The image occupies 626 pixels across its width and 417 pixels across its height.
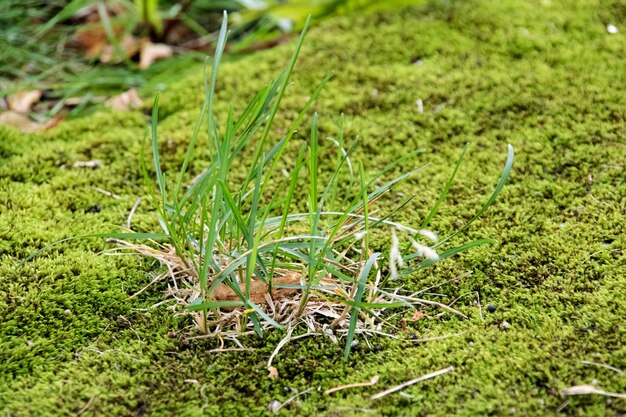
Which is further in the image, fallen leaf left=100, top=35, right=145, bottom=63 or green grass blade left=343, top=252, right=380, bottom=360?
fallen leaf left=100, top=35, right=145, bottom=63

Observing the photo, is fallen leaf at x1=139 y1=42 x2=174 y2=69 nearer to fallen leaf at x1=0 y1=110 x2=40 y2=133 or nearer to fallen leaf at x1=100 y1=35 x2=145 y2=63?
fallen leaf at x1=100 y1=35 x2=145 y2=63

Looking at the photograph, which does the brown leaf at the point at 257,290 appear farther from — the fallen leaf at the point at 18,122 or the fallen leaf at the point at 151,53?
the fallen leaf at the point at 151,53

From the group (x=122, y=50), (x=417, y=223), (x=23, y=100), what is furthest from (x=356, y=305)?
(x=122, y=50)

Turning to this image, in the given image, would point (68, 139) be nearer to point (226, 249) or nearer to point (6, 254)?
point (6, 254)

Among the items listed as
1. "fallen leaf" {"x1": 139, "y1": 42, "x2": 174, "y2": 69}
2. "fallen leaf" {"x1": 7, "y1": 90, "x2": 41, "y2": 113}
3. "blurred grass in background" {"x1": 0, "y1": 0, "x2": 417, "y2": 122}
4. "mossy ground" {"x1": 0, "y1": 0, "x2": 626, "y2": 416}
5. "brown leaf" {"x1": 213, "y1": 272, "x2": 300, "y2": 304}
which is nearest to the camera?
"mossy ground" {"x1": 0, "y1": 0, "x2": 626, "y2": 416}

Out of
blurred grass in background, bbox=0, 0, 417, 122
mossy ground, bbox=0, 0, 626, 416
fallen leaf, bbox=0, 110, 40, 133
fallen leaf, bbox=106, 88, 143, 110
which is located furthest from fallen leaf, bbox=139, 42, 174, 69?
fallen leaf, bbox=0, 110, 40, 133

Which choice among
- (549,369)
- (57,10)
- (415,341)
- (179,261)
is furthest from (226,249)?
(57,10)
